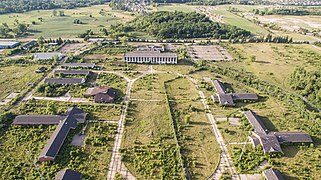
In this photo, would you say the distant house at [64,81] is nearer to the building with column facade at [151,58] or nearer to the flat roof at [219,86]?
the building with column facade at [151,58]

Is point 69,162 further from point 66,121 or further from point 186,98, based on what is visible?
point 186,98

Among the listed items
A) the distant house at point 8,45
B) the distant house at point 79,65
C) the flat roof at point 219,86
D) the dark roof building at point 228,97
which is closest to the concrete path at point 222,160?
the dark roof building at point 228,97

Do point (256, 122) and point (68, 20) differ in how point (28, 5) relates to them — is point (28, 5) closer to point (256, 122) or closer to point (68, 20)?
point (68, 20)

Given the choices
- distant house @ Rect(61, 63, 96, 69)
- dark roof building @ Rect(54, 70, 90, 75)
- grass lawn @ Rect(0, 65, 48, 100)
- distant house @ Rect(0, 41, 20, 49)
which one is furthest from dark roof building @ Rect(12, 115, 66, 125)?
distant house @ Rect(0, 41, 20, 49)

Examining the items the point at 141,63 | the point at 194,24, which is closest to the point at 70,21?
the point at 194,24

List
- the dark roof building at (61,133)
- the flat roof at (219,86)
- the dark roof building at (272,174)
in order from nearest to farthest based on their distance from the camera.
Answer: the dark roof building at (272,174) → the dark roof building at (61,133) → the flat roof at (219,86)

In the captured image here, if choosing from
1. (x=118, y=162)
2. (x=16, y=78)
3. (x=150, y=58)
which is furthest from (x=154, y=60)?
(x=118, y=162)

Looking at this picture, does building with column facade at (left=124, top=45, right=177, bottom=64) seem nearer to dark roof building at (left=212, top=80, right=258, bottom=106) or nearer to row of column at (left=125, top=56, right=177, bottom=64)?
row of column at (left=125, top=56, right=177, bottom=64)

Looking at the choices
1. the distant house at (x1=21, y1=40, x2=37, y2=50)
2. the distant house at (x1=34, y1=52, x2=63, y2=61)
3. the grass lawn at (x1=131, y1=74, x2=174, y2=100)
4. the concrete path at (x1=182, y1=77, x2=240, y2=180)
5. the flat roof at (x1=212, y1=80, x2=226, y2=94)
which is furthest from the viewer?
the distant house at (x1=21, y1=40, x2=37, y2=50)
